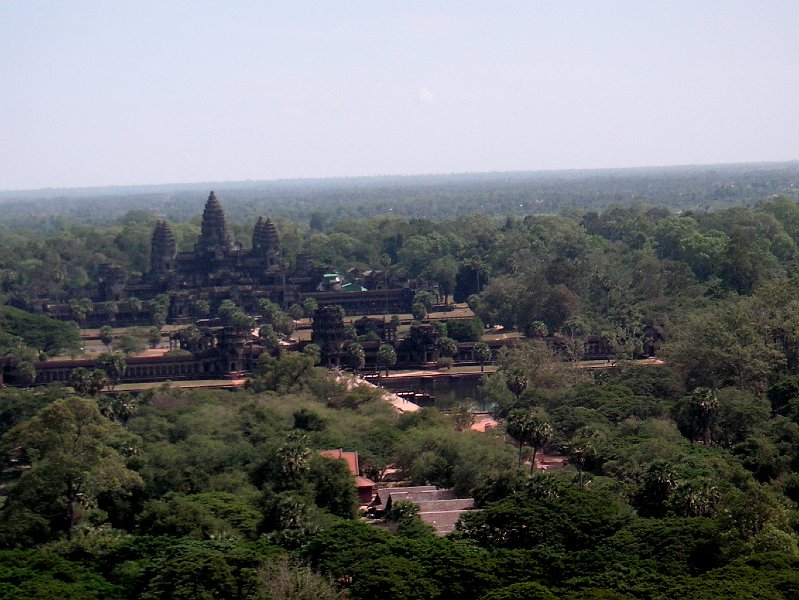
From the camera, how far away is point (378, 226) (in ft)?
467

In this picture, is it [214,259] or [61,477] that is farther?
[214,259]

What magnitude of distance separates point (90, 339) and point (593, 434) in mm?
52297

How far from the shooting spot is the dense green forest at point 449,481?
36.9 metres

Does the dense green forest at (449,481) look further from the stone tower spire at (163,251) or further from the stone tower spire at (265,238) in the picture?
the stone tower spire at (265,238)

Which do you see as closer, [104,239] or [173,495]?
[173,495]

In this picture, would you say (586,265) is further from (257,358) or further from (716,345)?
(716,345)

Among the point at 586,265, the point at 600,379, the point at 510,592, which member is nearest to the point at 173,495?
the point at 510,592

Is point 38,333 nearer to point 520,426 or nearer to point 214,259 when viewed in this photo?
point 214,259

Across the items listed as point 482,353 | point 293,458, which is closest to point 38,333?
point 482,353

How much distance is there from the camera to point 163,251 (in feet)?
366

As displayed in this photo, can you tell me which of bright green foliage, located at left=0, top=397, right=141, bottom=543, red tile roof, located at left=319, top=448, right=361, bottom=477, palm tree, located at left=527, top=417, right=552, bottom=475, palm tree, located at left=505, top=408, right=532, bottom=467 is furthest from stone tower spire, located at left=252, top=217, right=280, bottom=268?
palm tree, located at left=527, top=417, right=552, bottom=475

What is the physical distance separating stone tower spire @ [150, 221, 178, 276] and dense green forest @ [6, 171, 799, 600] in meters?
31.1

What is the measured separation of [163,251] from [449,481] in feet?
219

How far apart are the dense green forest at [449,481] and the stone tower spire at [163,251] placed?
102ft
